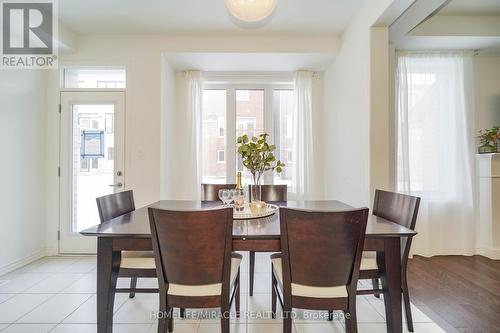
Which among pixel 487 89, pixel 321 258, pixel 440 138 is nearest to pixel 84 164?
pixel 321 258

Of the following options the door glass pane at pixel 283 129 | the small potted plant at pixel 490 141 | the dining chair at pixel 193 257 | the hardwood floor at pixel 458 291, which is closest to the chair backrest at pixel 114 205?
the dining chair at pixel 193 257

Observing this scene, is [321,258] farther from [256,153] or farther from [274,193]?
[274,193]

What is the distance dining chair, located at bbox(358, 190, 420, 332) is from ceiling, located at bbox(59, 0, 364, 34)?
6.66ft

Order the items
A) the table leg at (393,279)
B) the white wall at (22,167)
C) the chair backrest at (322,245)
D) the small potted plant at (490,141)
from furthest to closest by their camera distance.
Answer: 1. the small potted plant at (490,141)
2. the white wall at (22,167)
3. the table leg at (393,279)
4. the chair backrest at (322,245)

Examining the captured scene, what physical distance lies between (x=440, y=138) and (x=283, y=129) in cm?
200

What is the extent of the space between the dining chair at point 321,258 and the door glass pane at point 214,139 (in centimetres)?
267

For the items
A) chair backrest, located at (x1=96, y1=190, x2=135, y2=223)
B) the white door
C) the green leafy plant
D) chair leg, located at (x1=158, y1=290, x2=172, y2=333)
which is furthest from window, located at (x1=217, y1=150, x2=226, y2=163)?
chair leg, located at (x1=158, y1=290, x2=172, y2=333)

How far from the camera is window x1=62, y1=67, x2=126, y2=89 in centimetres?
327

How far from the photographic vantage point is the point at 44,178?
321 centimetres

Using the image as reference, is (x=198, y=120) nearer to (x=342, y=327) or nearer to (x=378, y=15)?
(x=378, y=15)

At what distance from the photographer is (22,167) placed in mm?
2910

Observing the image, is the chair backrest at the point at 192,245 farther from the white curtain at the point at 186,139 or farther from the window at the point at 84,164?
the window at the point at 84,164

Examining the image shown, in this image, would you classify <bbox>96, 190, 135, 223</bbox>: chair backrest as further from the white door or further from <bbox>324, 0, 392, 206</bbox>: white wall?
<bbox>324, 0, 392, 206</bbox>: white wall

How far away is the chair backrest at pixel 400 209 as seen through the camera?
1613 millimetres
